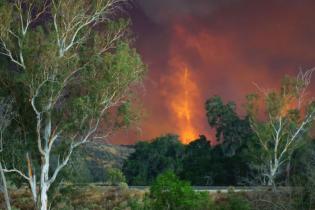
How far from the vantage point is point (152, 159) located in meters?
70.8

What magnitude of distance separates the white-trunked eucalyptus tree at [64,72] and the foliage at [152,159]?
32.2 metres

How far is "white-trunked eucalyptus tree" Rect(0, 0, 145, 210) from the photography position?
34250mm

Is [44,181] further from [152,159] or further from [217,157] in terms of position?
[152,159]

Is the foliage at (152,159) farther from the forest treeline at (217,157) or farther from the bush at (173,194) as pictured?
the bush at (173,194)

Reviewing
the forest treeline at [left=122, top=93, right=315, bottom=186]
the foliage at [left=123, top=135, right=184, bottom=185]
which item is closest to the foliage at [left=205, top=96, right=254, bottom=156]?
the forest treeline at [left=122, top=93, right=315, bottom=186]

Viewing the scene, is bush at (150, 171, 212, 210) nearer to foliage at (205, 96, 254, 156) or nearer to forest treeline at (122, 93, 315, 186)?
forest treeline at (122, 93, 315, 186)

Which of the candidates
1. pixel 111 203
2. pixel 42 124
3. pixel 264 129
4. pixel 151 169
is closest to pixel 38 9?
pixel 42 124

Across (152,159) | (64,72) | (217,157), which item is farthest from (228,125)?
(64,72)

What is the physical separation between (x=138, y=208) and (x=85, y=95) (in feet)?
24.8

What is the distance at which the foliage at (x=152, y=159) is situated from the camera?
68250mm

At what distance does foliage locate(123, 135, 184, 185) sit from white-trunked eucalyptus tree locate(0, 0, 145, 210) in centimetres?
3218

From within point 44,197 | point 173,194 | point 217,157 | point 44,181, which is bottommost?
point 173,194

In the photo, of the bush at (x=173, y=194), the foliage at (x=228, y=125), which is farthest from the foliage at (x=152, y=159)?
the bush at (x=173, y=194)

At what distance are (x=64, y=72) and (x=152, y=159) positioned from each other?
37138mm
